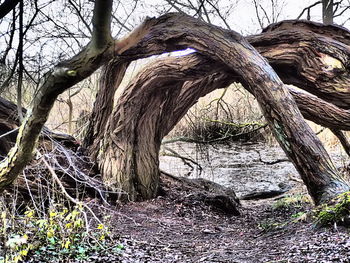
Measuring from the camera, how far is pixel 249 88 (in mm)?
4215

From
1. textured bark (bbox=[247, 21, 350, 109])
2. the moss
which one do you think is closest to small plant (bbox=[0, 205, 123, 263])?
the moss

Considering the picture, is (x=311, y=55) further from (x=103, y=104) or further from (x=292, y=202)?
(x=103, y=104)

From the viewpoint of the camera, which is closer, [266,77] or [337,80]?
[266,77]

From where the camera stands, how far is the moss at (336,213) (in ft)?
9.11

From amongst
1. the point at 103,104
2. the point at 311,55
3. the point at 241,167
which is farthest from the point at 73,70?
the point at 241,167

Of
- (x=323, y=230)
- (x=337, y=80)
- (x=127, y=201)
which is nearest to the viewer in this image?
(x=323, y=230)

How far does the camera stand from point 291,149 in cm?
359

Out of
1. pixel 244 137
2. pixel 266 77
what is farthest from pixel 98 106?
pixel 244 137

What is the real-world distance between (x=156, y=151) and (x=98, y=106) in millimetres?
1007

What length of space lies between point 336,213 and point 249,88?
1748 millimetres

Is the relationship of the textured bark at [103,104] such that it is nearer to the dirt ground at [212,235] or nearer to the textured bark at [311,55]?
the dirt ground at [212,235]

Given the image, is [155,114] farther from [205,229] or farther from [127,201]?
[205,229]

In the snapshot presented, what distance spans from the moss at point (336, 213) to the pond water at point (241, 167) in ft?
14.9

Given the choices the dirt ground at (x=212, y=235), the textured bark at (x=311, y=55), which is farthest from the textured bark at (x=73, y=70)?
the textured bark at (x=311, y=55)
